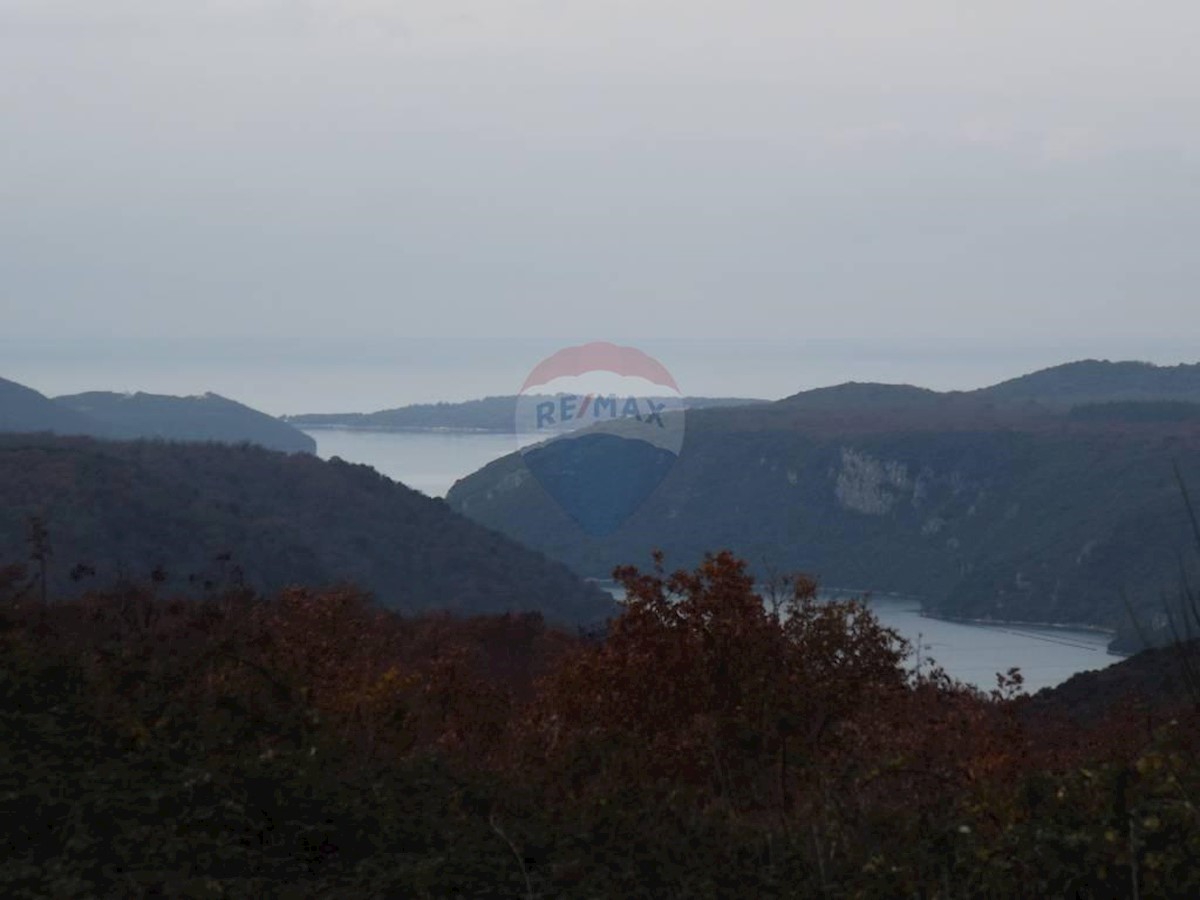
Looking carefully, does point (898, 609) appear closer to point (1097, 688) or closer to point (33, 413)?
point (1097, 688)

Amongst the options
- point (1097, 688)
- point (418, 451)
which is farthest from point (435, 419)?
point (1097, 688)

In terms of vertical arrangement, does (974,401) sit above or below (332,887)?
above

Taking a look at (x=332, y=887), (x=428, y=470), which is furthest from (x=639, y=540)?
(x=332, y=887)

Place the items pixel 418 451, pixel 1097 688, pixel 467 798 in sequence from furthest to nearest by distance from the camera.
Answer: pixel 418 451 < pixel 1097 688 < pixel 467 798

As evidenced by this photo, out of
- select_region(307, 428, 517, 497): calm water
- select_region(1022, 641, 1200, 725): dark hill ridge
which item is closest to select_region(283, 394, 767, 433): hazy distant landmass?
select_region(307, 428, 517, 497): calm water

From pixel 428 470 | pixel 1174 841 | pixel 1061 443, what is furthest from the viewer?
pixel 1061 443

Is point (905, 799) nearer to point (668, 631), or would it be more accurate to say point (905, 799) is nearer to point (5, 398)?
point (668, 631)

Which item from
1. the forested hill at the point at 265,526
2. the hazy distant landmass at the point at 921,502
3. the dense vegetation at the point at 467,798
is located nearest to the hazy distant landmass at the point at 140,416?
the hazy distant landmass at the point at 921,502
